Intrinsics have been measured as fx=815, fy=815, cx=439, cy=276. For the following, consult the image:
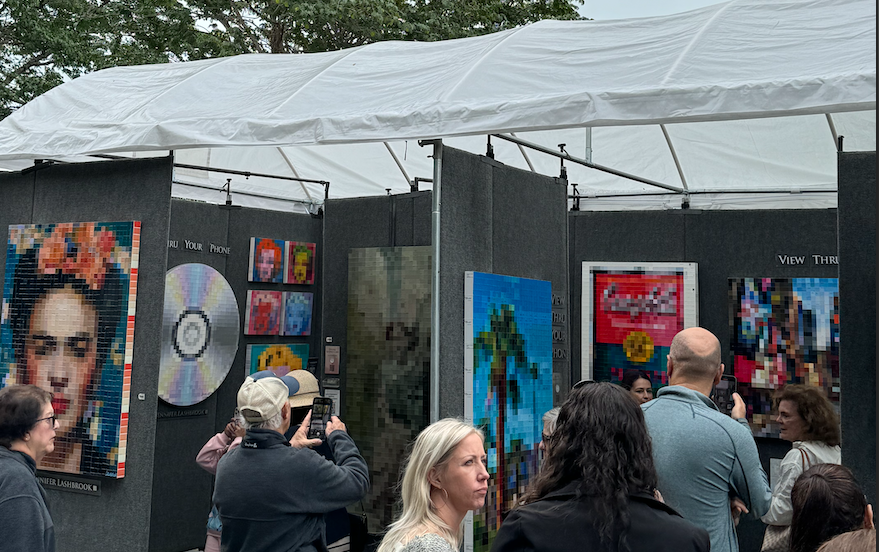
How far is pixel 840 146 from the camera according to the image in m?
3.69

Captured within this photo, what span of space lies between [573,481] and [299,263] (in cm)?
514

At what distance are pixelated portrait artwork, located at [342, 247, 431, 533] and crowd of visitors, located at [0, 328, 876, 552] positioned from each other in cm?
181

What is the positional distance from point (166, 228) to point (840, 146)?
11.5 ft

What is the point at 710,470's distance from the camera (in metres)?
2.84

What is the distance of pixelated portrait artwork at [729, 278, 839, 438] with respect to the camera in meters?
5.92

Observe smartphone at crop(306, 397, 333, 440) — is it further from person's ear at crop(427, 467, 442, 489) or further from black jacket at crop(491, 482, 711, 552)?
black jacket at crop(491, 482, 711, 552)

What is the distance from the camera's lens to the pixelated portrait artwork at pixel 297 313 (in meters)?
6.77

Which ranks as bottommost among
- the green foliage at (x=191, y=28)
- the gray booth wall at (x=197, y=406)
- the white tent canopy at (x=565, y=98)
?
the gray booth wall at (x=197, y=406)

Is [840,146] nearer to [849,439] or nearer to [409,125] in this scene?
[849,439]

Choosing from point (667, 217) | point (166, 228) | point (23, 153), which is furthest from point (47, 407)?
point (667, 217)

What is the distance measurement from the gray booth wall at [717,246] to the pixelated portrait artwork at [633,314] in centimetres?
9

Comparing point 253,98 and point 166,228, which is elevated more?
point 253,98

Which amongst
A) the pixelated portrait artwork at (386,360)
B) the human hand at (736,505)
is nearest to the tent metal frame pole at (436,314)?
the pixelated portrait artwork at (386,360)

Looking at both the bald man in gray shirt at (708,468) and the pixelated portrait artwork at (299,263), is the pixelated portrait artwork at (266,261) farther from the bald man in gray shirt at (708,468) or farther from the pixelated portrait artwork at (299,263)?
the bald man in gray shirt at (708,468)
